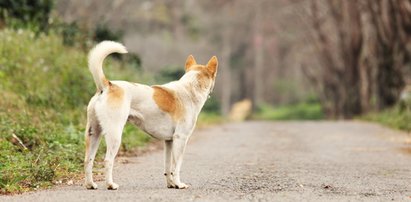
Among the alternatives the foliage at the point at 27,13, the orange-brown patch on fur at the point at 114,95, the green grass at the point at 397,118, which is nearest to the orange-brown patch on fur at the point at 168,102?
the orange-brown patch on fur at the point at 114,95

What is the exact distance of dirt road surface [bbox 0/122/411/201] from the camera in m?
8.32

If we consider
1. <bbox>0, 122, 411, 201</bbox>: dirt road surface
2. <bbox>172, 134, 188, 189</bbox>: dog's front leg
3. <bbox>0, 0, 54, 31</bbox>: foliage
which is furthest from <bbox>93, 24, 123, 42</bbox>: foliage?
<bbox>172, 134, 188, 189</bbox>: dog's front leg

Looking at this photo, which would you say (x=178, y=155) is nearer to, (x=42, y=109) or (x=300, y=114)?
(x=42, y=109)

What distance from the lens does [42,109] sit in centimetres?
1486

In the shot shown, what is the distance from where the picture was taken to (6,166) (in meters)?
9.30

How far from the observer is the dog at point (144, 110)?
842cm

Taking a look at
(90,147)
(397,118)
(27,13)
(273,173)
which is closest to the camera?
(90,147)

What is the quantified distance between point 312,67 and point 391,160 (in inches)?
1762

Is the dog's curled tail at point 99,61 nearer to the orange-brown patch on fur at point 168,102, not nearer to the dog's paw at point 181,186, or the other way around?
the orange-brown patch on fur at point 168,102

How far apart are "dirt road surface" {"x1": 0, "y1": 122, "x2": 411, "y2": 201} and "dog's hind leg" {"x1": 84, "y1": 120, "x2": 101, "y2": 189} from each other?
0.37ft

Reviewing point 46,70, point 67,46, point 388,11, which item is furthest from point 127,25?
point 46,70

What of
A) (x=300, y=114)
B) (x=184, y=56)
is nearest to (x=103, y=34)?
(x=184, y=56)

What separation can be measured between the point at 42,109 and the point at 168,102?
6.38 meters

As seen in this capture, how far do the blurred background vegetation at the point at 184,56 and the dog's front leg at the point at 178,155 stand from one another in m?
1.46
